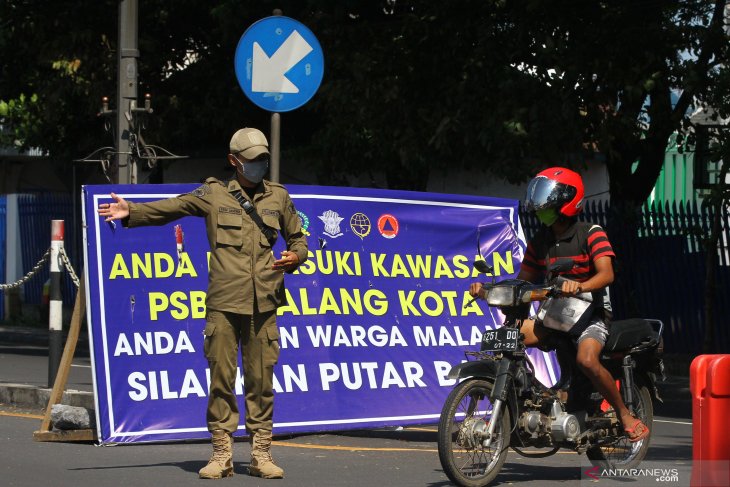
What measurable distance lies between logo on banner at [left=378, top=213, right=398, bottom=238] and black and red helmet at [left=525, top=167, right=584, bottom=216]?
207 centimetres

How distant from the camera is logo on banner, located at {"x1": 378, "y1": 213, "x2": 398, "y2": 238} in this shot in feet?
31.0

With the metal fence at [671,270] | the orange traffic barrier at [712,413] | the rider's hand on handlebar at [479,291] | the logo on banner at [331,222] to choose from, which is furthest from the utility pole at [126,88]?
the orange traffic barrier at [712,413]

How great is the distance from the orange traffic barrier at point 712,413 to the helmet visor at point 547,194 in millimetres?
2090

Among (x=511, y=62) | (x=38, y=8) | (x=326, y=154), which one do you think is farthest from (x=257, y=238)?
(x=38, y=8)

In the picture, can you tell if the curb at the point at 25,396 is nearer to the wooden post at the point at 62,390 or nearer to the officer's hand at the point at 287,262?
Result: the wooden post at the point at 62,390

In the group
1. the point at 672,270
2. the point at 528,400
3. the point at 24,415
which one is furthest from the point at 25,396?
the point at 672,270

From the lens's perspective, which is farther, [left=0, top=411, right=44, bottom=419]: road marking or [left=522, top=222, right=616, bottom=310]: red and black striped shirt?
[left=0, top=411, right=44, bottom=419]: road marking

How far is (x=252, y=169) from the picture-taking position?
24.7 feet

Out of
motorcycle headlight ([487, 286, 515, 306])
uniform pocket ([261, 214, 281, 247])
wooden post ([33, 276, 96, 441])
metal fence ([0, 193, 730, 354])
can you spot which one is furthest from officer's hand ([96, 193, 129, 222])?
metal fence ([0, 193, 730, 354])

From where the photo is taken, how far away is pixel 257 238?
24.8 ft

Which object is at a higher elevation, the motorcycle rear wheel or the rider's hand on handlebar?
the rider's hand on handlebar

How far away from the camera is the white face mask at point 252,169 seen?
751 centimetres

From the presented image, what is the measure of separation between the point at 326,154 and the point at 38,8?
480cm

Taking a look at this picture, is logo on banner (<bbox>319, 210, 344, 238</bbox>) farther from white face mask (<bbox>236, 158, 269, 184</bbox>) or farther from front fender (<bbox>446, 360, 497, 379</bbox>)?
front fender (<bbox>446, 360, 497, 379</bbox>)
